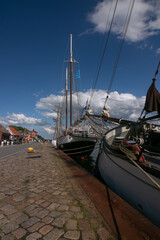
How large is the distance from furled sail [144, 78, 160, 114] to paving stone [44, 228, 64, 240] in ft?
11.8

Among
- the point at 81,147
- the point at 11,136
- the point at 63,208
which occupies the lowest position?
the point at 63,208

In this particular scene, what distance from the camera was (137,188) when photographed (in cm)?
269

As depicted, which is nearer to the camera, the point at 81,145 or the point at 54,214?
the point at 54,214

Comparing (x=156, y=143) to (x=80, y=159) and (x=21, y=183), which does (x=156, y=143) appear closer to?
(x=21, y=183)

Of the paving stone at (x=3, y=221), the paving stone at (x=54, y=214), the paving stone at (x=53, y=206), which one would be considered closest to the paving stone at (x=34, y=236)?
the paving stone at (x=54, y=214)

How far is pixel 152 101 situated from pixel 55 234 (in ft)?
12.9

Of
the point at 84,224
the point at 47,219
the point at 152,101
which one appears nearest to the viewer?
the point at 84,224

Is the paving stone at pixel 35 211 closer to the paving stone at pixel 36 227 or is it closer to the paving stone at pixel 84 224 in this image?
the paving stone at pixel 36 227

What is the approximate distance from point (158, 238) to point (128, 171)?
132cm

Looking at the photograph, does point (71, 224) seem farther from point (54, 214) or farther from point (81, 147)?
point (81, 147)

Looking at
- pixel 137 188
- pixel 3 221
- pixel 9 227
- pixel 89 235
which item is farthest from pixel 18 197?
pixel 137 188

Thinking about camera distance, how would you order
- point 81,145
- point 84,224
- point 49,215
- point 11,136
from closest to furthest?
point 84,224 < point 49,215 < point 81,145 < point 11,136

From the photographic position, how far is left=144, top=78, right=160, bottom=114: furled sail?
392 cm

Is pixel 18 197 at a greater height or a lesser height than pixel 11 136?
lesser
